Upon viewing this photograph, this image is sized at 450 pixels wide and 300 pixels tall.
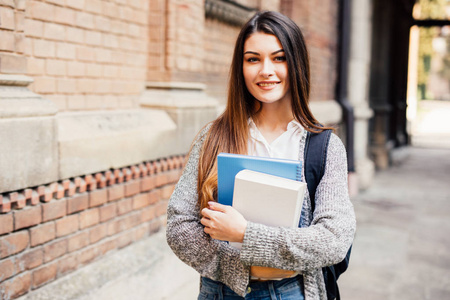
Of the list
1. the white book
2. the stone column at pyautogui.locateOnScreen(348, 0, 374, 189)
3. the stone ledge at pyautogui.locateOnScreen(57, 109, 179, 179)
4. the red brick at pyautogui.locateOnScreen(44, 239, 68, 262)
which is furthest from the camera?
the stone column at pyautogui.locateOnScreen(348, 0, 374, 189)

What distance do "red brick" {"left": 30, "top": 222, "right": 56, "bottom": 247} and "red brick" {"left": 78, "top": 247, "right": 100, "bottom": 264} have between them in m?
0.31

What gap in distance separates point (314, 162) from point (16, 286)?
1718 millimetres

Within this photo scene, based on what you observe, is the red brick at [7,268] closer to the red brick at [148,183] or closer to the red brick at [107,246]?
the red brick at [107,246]

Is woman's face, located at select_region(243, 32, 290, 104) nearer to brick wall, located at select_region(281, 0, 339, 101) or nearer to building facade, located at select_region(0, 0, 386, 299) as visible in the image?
building facade, located at select_region(0, 0, 386, 299)

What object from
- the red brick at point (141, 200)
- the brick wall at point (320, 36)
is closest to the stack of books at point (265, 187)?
the red brick at point (141, 200)

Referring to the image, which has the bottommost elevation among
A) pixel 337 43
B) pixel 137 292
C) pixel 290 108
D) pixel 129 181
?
pixel 137 292

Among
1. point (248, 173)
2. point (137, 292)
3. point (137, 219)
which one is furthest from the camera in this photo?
point (137, 219)

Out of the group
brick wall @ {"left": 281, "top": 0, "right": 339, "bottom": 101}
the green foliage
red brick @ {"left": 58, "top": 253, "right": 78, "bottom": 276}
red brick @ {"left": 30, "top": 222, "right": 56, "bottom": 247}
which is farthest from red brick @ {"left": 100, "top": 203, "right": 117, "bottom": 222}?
the green foliage

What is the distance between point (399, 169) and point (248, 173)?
11.2 meters

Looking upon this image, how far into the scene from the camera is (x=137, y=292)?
128 inches

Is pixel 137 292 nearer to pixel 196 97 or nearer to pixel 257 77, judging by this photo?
pixel 196 97

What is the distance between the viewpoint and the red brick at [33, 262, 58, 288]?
261 cm

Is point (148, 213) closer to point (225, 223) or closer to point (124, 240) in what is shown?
point (124, 240)

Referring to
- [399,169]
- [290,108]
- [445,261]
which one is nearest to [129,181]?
[290,108]
